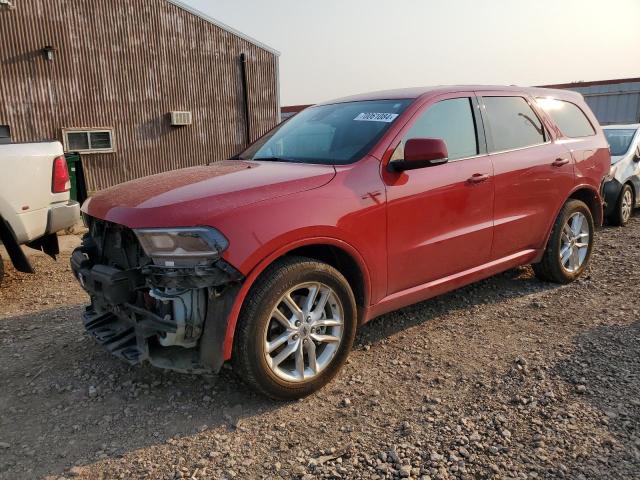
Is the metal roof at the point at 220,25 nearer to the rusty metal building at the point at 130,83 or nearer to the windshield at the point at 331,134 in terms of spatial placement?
the rusty metal building at the point at 130,83

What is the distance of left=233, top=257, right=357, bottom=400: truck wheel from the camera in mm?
2760

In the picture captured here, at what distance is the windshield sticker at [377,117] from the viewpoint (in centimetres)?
354

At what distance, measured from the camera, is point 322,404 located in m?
3.01

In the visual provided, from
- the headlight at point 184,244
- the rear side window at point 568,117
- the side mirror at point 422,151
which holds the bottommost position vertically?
the headlight at point 184,244

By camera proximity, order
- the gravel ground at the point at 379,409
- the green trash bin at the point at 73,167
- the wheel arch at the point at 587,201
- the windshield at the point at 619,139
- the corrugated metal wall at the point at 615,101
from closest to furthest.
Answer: the gravel ground at the point at 379,409 < the wheel arch at the point at 587,201 < the windshield at the point at 619,139 < the green trash bin at the point at 73,167 < the corrugated metal wall at the point at 615,101

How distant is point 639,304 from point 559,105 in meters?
1.97

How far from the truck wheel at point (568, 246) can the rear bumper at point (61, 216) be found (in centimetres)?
473

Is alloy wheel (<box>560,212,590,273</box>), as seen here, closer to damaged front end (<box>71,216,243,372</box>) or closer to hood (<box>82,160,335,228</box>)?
hood (<box>82,160,335,228</box>)

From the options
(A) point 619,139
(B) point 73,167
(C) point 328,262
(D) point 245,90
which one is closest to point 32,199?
(C) point 328,262

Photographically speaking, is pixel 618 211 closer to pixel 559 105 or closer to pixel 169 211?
pixel 559 105

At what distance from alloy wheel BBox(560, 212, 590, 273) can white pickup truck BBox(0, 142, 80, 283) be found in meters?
4.98

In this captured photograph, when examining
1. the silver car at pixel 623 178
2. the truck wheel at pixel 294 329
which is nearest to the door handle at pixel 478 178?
the truck wheel at pixel 294 329

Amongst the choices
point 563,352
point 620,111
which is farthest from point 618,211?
point 620,111

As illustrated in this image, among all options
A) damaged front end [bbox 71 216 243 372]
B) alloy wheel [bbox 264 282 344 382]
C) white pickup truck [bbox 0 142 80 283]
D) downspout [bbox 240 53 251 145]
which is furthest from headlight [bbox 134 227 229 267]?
downspout [bbox 240 53 251 145]
